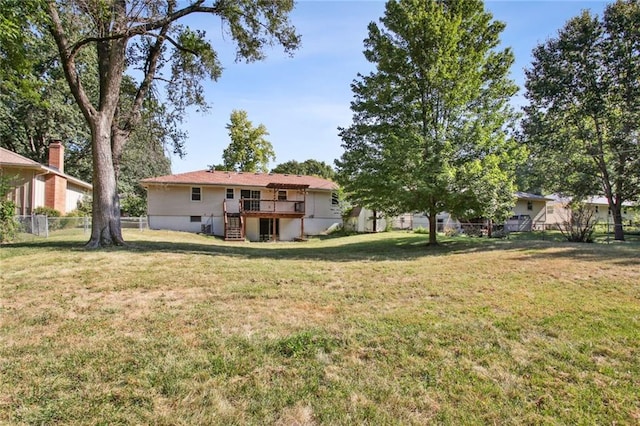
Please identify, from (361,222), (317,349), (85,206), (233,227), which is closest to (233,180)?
(233,227)

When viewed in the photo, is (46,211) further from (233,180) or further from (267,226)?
(267,226)

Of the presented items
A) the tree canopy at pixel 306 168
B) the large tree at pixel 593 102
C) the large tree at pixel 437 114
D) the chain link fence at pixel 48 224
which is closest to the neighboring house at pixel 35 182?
the chain link fence at pixel 48 224

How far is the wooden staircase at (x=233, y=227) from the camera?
2406cm

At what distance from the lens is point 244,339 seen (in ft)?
14.0

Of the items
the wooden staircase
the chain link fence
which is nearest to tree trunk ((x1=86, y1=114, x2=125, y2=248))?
the chain link fence

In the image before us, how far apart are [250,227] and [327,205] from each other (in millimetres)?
6722

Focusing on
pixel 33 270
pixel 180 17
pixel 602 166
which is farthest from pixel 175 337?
pixel 602 166

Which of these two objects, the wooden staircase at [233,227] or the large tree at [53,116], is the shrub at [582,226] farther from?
the wooden staircase at [233,227]

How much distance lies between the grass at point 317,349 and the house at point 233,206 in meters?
18.5

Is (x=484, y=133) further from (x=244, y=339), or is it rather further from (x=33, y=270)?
(x=33, y=270)

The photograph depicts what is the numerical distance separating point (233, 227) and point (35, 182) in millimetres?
11618

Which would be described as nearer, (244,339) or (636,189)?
(244,339)

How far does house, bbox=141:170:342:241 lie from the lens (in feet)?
83.3

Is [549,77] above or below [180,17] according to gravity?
above
